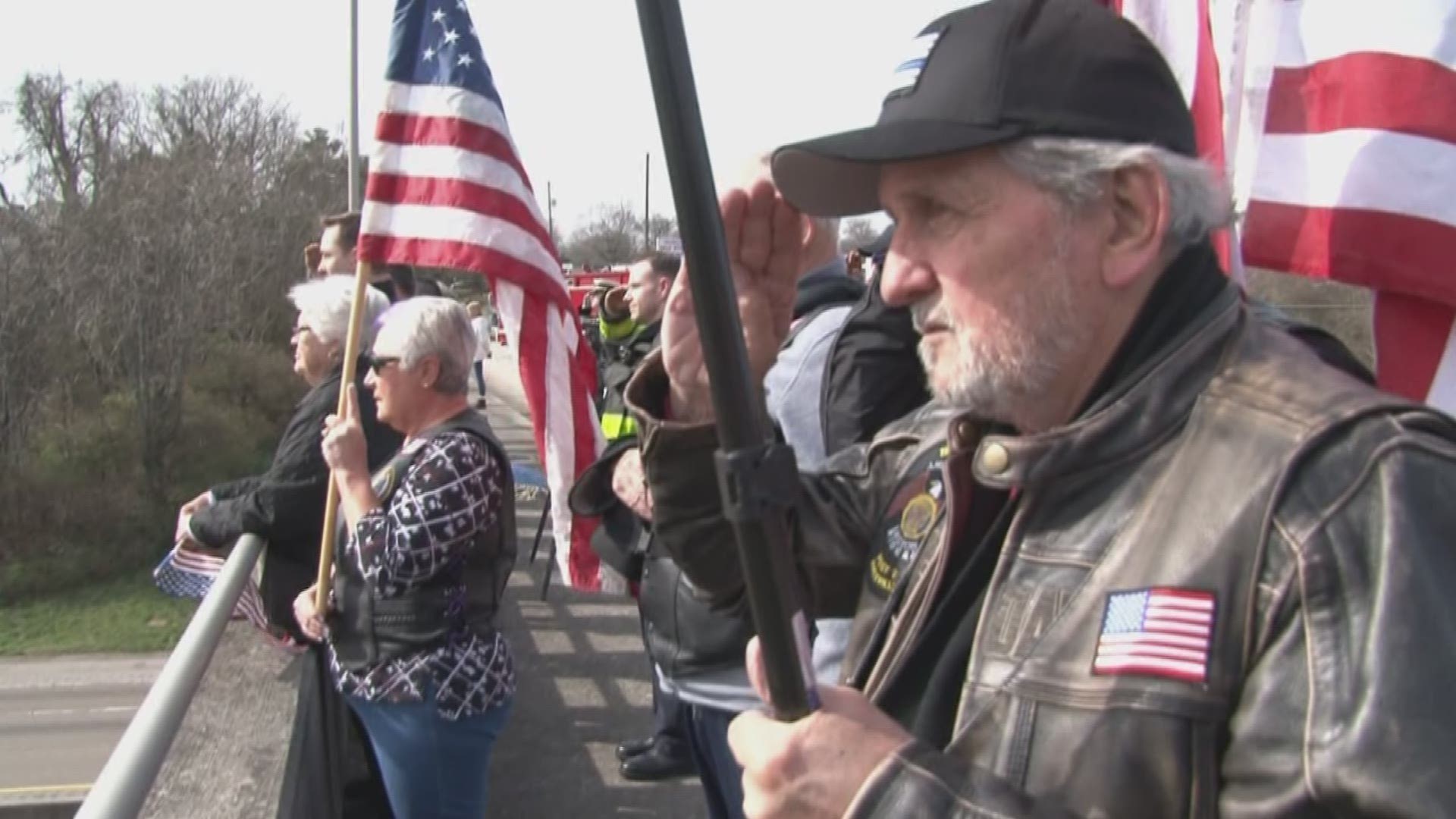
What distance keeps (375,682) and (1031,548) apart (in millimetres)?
2680

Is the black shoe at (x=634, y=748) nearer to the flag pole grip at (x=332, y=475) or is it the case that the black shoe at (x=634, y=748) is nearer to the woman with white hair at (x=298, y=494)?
the woman with white hair at (x=298, y=494)

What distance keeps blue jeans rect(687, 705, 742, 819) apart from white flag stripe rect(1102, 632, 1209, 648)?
229 cm

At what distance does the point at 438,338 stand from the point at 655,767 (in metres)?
2.29

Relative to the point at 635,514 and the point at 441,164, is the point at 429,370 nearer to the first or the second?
the point at 441,164

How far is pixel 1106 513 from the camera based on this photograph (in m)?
1.28

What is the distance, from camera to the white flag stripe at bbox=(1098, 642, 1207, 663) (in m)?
1.12

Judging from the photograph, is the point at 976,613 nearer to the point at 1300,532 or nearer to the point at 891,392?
the point at 1300,532

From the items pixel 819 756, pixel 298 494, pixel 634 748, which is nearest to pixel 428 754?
pixel 298 494

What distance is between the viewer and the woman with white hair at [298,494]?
4.16 metres

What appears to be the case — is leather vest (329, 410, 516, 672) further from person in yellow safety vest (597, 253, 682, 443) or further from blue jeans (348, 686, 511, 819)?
person in yellow safety vest (597, 253, 682, 443)

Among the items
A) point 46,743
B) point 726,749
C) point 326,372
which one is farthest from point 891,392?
point 46,743

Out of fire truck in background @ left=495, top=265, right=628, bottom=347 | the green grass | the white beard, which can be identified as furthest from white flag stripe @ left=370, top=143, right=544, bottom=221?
the green grass

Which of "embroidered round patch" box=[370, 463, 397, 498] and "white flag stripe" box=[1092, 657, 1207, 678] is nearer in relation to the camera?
"white flag stripe" box=[1092, 657, 1207, 678]

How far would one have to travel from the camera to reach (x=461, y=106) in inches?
159
